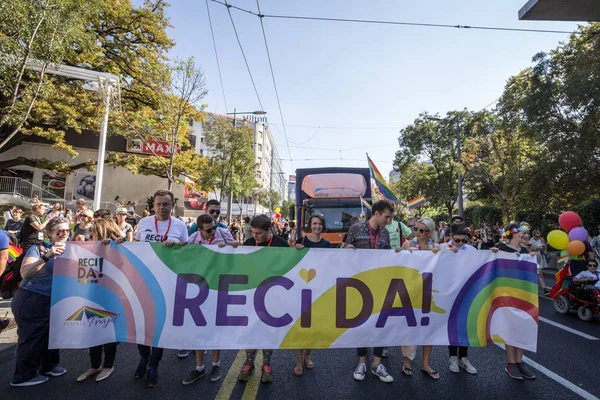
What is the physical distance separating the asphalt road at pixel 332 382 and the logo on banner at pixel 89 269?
3.32ft

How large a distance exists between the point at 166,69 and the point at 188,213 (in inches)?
987

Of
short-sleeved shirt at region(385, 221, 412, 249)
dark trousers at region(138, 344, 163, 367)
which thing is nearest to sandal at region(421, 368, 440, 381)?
short-sleeved shirt at region(385, 221, 412, 249)

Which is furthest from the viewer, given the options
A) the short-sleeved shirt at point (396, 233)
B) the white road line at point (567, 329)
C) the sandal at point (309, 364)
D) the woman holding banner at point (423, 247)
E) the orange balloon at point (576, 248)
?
the orange balloon at point (576, 248)

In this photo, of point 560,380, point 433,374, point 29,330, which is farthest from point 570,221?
point 29,330

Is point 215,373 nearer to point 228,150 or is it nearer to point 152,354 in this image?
point 152,354

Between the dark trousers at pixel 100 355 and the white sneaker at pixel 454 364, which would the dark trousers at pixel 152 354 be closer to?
the dark trousers at pixel 100 355

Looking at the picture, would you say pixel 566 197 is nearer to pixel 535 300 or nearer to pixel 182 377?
pixel 535 300

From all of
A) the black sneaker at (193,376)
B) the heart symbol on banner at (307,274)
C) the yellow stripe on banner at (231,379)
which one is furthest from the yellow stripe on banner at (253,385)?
the heart symbol on banner at (307,274)

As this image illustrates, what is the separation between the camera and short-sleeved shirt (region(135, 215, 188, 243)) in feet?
13.7

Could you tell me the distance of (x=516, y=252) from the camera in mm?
4367

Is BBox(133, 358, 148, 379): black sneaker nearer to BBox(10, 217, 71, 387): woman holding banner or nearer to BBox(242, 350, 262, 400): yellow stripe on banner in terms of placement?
BBox(10, 217, 71, 387): woman holding banner

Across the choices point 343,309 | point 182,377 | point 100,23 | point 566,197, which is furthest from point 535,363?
point 100,23

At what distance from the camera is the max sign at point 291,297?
12.3 ft

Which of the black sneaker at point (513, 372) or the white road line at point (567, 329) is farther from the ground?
the black sneaker at point (513, 372)
